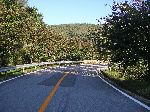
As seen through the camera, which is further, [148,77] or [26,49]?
[26,49]

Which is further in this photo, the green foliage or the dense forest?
the dense forest

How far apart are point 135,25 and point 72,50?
86445 mm

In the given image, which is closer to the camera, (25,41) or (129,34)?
(129,34)

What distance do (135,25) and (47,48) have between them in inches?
2305

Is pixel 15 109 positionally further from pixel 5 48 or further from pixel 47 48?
pixel 47 48

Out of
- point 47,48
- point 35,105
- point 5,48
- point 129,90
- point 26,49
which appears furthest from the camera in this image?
point 47,48

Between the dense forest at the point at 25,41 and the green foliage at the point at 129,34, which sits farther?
the dense forest at the point at 25,41

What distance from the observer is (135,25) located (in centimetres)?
1997

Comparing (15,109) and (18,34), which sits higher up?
(18,34)

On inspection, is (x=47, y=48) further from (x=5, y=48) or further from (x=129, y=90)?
(x=129, y=90)

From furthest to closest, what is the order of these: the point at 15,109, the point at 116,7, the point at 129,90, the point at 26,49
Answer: the point at 26,49, the point at 116,7, the point at 129,90, the point at 15,109

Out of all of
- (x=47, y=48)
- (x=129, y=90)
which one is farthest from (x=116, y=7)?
(x=47, y=48)

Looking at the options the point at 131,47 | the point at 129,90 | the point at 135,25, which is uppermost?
the point at 135,25

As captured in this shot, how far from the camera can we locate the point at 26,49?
186ft
